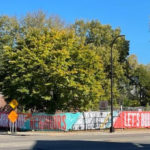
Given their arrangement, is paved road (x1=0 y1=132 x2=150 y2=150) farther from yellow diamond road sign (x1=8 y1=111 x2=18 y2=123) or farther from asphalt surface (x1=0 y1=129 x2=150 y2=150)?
yellow diamond road sign (x1=8 y1=111 x2=18 y2=123)

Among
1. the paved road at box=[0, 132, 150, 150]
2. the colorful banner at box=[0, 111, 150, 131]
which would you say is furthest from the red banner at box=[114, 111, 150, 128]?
the paved road at box=[0, 132, 150, 150]

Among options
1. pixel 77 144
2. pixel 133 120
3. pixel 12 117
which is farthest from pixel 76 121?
pixel 77 144

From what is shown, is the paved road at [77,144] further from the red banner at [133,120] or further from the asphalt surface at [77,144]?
the red banner at [133,120]

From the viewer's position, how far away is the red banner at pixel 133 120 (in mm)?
30047

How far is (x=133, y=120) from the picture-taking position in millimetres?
30641

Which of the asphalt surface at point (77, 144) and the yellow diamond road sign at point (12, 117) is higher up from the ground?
the yellow diamond road sign at point (12, 117)

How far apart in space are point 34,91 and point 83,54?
5894 mm

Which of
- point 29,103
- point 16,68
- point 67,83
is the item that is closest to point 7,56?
point 16,68

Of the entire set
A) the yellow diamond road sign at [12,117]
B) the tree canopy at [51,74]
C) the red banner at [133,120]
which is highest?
the tree canopy at [51,74]

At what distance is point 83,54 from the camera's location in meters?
28.8

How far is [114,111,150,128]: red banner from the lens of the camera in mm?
30047

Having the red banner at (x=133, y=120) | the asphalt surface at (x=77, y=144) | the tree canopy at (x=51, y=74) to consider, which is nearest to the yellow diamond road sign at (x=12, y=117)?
the tree canopy at (x=51, y=74)

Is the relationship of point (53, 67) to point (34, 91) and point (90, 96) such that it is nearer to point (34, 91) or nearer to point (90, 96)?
point (34, 91)

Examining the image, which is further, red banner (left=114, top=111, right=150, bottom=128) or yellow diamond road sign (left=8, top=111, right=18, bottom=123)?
red banner (left=114, top=111, right=150, bottom=128)
